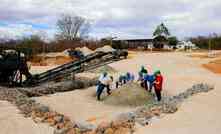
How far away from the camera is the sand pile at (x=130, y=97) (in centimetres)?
2109

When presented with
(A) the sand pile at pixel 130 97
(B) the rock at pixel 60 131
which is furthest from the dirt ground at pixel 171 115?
(B) the rock at pixel 60 131

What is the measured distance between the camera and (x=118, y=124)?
1417 cm

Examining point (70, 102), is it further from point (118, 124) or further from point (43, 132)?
point (118, 124)

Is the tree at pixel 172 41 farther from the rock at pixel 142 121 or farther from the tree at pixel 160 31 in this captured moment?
the rock at pixel 142 121

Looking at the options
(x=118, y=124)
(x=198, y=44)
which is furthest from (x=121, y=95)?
(x=198, y=44)

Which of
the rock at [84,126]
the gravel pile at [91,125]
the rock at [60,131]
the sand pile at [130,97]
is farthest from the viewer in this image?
the sand pile at [130,97]

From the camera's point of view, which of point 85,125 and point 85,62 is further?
point 85,62

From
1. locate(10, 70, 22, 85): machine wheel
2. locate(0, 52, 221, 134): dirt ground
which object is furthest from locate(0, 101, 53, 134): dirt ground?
locate(10, 70, 22, 85): machine wheel

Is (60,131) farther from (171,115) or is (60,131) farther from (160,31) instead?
(160,31)

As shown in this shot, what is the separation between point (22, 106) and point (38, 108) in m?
0.98

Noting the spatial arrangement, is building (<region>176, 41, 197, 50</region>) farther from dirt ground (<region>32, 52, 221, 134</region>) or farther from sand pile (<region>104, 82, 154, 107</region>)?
sand pile (<region>104, 82, 154, 107</region>)

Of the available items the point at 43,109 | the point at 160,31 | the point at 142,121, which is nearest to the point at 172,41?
the point at 160,31

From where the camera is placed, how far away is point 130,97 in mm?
21203

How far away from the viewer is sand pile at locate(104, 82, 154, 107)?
830 inches
